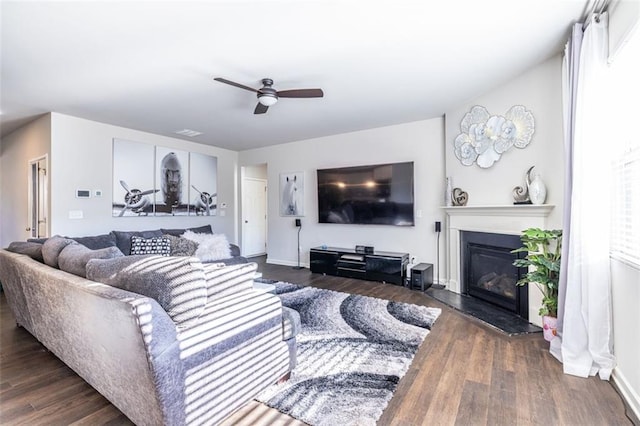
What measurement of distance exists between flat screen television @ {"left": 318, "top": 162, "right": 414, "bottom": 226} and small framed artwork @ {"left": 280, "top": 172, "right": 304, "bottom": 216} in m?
0.54

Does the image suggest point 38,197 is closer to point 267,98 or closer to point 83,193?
point 83,193

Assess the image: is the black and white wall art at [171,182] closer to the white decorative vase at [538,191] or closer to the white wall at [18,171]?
the white wall at [18,171]

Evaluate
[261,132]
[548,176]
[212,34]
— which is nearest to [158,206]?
[261,132]

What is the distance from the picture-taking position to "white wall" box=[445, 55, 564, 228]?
281 cm

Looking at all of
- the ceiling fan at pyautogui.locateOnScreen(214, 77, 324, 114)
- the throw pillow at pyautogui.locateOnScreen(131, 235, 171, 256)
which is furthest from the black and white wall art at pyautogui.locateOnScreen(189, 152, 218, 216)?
the ceiling fan at pyautogui.locateOnScreen(214, 77, 324, 114)

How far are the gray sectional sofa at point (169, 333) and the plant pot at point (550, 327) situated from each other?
2.12m

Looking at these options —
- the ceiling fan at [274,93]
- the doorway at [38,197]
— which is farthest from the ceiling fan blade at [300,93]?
the doorway at [38,197]

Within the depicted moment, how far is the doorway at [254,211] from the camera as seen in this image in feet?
23.1

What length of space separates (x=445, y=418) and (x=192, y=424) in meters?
1.31

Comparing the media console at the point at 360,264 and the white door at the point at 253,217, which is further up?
the white door at the point at 253,217

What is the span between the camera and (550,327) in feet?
7.98

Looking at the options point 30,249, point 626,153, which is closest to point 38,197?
point 30,249

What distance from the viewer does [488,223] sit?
3.49m

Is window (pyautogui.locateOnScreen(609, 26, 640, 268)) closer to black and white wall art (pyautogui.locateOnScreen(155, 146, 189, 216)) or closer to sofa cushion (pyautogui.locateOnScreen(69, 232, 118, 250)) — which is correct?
sofa cushion (pyautogui.locateOnScreen(69, 232, 118, 250))
